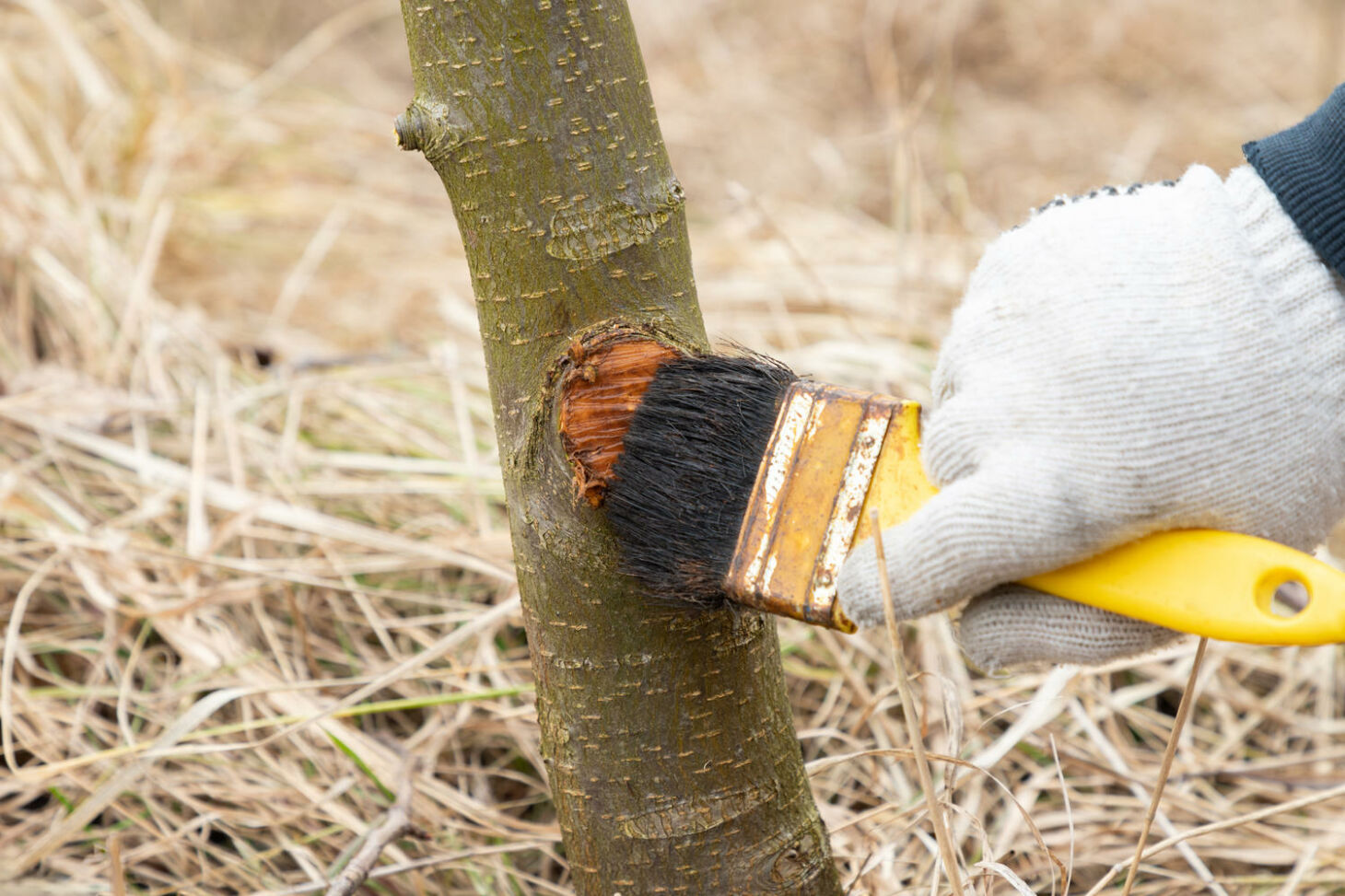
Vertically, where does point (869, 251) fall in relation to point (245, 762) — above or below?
above

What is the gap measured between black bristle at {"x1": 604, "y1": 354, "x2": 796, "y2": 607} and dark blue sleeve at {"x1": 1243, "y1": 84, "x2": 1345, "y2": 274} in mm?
345

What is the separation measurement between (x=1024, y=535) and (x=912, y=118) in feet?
3.87

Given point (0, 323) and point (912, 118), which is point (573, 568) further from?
point (0, 323)

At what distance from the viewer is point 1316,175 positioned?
0.68 meters

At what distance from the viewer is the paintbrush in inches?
29.2

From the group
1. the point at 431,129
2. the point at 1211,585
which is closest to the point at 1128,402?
the point at 1211,585

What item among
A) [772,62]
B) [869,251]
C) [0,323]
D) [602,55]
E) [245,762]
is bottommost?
[245,762]

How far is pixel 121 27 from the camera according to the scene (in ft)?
8.27

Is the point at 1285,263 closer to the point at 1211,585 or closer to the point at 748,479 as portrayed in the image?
the point at 1211,585

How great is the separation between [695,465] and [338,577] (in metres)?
0.90

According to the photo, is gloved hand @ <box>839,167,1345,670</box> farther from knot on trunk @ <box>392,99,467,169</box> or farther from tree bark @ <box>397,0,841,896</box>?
knot on trunk @ <box>392,99,467,169</box>

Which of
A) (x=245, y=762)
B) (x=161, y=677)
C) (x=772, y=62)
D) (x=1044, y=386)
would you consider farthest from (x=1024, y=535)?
(x=772, y=62)

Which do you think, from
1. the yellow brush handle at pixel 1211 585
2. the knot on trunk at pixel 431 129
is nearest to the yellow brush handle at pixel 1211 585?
the yellow brush handle at pixel 1211 585

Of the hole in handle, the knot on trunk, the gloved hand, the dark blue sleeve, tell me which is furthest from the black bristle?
the hole in handle
